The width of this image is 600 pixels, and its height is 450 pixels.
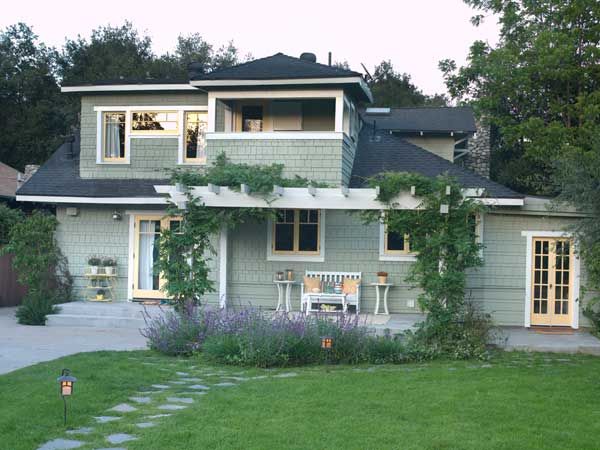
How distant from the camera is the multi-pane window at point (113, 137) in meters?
19.1

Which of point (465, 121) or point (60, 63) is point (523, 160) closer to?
point (465, 121)

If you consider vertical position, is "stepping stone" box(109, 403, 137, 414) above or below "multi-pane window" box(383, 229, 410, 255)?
below

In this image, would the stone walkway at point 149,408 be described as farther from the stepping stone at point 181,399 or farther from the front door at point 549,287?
the front door at point 549,287

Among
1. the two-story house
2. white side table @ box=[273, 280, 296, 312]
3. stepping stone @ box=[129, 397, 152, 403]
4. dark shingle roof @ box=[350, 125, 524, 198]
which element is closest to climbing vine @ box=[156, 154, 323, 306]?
the two-story house

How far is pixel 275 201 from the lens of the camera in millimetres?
14906

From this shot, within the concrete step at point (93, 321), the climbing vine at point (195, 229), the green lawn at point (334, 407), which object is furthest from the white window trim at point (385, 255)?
the green lawn at point (334, 407)

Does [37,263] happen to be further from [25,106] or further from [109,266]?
[25,106]

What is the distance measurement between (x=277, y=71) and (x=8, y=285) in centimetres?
991

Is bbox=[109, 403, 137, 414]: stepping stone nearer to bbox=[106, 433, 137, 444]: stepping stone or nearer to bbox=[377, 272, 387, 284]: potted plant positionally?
bbox=[106, 433, 137, 444]: stepping stone

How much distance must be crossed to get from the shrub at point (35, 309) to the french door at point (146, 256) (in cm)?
207

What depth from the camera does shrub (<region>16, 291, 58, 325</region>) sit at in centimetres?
1656

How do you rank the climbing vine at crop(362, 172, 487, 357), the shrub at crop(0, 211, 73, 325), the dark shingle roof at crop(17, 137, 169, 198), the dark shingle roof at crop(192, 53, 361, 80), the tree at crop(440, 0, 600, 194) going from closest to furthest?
Answer: the climbing vine at crop(362, 172, 487, 357) < the shrub at crop(0, 211, 73, 325) < the dark shingle roof at crop(192, 53, 361, 80) < the dark shingle roof at crop(17, 137, 169, 198) < the tree at crop(440, 0, 600, 194)

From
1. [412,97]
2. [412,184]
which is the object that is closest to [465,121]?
[412,184]

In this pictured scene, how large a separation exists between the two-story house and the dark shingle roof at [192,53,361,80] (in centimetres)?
5
